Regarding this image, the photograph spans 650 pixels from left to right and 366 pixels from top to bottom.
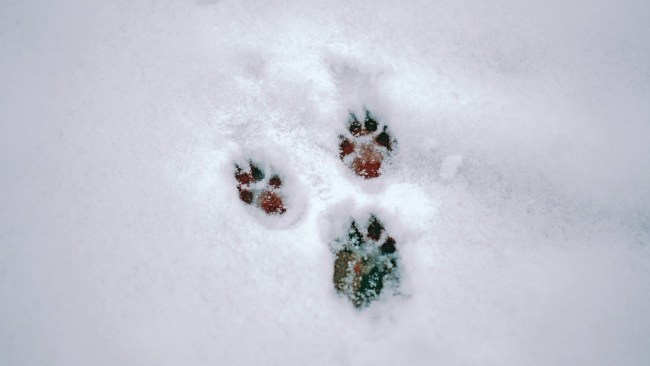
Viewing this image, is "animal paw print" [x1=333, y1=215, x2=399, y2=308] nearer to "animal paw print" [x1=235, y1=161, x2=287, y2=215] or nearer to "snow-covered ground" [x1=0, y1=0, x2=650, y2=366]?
"snow-covered ground" [x1=0, y1=0, x2=650, y2=366]

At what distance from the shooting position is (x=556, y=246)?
1.18 meters

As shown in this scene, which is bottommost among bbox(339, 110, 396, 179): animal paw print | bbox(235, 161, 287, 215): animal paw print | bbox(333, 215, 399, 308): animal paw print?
bbox(333, 215, 399, 308): animal paw print

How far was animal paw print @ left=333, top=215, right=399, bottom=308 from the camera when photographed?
116cm

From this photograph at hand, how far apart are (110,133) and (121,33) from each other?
1.63ft

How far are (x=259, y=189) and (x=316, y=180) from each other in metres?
0.24

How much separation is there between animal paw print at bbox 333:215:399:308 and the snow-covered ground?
0.15ft

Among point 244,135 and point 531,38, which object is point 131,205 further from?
point 531,38

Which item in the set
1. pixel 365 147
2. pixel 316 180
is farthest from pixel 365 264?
pixel 365 147

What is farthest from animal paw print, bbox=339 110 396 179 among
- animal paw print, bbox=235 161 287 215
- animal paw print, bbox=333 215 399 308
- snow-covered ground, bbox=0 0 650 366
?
animal paw print, bbox=235 161 287 215

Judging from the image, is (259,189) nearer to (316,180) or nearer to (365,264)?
(316,180)

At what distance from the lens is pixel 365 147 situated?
1.31 metres

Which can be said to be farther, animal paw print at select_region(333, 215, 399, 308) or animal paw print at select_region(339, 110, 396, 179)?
animal paw print at select_region(339, 110, 396, 179)

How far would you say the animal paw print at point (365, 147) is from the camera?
1282 mm

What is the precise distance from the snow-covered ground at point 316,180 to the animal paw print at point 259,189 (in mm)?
44
